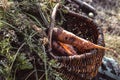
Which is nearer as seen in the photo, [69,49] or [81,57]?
[81,57]

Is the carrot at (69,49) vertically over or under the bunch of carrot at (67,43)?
under

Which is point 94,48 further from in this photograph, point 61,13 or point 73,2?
point 73,2

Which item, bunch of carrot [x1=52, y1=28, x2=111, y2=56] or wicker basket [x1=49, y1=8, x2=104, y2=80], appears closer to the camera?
wicker basket [x1=49, y1=8, x2=104, y2=80]

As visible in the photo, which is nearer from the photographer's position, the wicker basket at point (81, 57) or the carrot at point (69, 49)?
the wicker basket at point (81, 57)

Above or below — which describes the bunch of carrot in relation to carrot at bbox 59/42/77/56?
above

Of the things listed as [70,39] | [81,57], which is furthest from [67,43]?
[81,57]

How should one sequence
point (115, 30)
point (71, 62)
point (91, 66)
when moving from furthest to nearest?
point (115, 30) → point (91, 66) → point (71, 62)

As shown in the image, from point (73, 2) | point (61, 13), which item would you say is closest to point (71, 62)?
point (61, 13)

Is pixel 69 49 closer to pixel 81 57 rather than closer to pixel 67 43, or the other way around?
pixel 67 43
